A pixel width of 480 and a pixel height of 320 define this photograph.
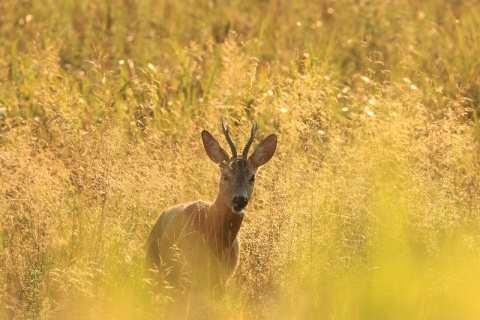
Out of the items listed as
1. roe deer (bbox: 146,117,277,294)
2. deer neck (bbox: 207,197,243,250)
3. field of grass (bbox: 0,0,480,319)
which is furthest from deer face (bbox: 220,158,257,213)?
field of grass (bbox: 0,0,480,319)

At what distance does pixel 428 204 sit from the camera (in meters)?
6.66

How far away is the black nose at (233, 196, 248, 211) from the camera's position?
6.63m

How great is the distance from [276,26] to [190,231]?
20.6 ft

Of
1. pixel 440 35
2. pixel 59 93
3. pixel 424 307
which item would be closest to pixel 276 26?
pixel 440 35

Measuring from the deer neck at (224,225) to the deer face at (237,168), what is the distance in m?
0.10

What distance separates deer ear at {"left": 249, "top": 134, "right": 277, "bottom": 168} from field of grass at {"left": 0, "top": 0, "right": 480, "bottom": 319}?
183 millimetres

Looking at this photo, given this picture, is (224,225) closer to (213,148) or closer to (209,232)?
(209,232)

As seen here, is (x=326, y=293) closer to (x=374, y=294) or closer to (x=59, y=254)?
(x=374, y=294)

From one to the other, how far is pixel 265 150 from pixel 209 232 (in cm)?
67

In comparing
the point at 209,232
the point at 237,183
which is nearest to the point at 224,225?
the point at 209,232

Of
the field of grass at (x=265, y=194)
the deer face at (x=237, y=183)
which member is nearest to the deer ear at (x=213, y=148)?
the deer face at (x=237, y=183)

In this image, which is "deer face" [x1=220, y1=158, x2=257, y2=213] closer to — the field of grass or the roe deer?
the roe deer

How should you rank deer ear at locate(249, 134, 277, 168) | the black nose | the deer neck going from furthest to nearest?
deer ear at locate(249, 134, 277, 168), the deer neck, the black nose

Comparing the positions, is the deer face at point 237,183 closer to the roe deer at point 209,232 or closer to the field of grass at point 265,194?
the roe deer at point 209,232
